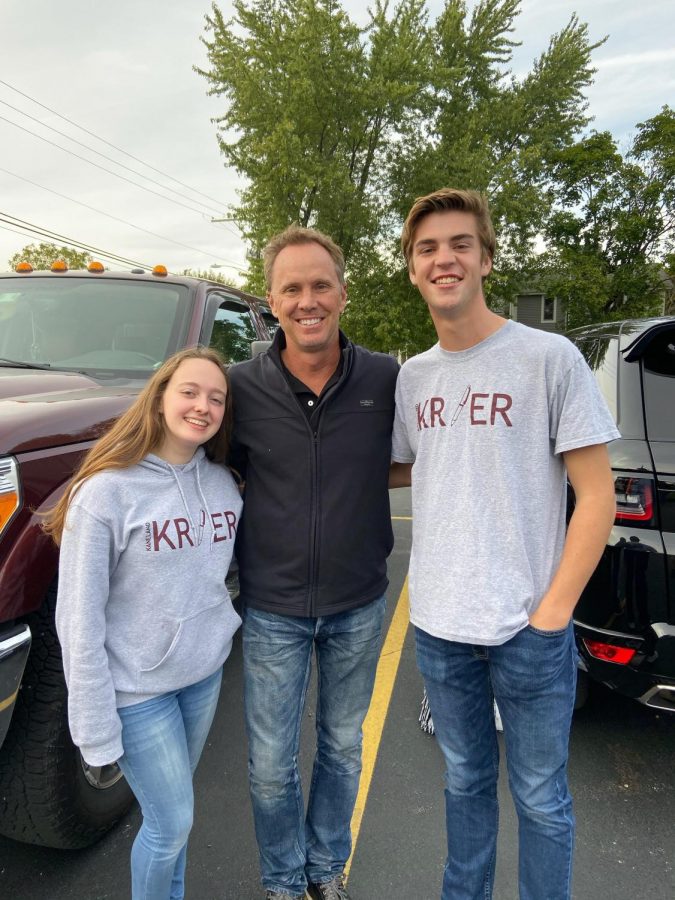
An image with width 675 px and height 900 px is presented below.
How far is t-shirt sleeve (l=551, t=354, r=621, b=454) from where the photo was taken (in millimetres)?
1439

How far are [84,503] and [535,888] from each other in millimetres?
1562

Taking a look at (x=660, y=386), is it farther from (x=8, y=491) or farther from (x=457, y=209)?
(x=8, y=491)

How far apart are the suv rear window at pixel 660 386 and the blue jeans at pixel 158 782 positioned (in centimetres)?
191

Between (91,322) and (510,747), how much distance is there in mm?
2679

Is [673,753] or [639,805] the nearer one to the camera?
[639,805]

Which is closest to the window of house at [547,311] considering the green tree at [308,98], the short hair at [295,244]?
the green tree at [308,98]

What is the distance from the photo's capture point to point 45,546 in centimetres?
170

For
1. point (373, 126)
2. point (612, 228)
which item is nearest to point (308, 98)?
point (373, 126)

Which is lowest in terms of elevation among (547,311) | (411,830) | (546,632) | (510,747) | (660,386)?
(411,830)

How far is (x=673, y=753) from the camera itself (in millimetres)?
2621

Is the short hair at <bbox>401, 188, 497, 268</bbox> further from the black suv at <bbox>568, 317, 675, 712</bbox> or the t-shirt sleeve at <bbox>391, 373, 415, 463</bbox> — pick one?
the black suv at <bbox>568, 317, 675, 712</bbox>

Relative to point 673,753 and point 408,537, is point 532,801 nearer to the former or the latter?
point 673,753

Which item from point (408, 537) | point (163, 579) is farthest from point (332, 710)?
point (408, 537)

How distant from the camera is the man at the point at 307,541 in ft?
5.78
